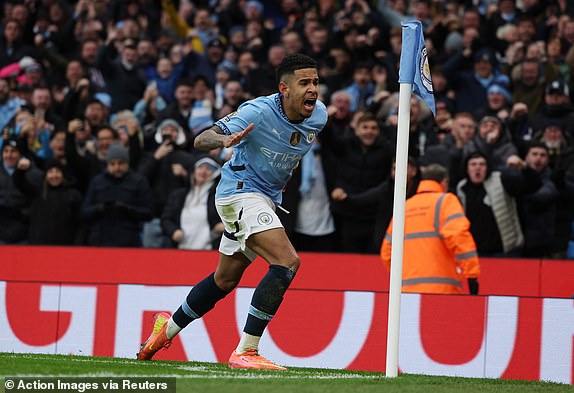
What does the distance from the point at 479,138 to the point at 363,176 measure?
56.8 inches

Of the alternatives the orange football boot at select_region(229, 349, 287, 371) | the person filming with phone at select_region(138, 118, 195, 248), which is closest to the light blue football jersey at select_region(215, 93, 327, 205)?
the orange football boot at select_region(229, 349, 287, 371)

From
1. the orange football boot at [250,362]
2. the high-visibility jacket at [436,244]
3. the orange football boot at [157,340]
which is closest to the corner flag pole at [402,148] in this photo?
the orange football boot at [250,362]

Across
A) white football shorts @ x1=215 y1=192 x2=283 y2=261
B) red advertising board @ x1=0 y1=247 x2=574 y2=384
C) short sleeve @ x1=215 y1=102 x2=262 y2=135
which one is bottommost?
red advertising board @ x1=0 y1=247 x2=574 y2=384

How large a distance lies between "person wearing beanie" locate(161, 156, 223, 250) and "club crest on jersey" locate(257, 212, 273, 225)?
219 inches

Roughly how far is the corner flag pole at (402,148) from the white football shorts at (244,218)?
983 mm

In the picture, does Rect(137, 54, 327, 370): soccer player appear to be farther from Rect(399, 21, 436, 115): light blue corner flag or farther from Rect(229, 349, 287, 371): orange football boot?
Rect(399, 21, 436, 115): light blue corner flag

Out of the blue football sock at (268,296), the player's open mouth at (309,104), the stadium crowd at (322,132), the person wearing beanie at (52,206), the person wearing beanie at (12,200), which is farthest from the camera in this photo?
the person wearing beanie at (12,200)

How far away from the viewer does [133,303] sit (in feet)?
36.7

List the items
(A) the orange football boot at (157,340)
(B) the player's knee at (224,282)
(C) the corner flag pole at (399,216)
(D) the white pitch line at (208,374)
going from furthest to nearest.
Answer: (A) the orange football boot at (157,340), (B) the player's knee at (224,282), (C) the corner flag pole at (399,216), (D) the white pitch line at (208,374)

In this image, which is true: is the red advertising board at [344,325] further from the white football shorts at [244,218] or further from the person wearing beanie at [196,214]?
the person wearing beanie at [196,214]

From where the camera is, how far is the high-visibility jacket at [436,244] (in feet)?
35.1

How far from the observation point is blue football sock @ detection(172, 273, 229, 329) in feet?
28.6

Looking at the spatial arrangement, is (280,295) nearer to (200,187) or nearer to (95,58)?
(200,187)

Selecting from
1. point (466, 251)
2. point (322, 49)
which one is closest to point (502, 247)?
point (466, 251)
